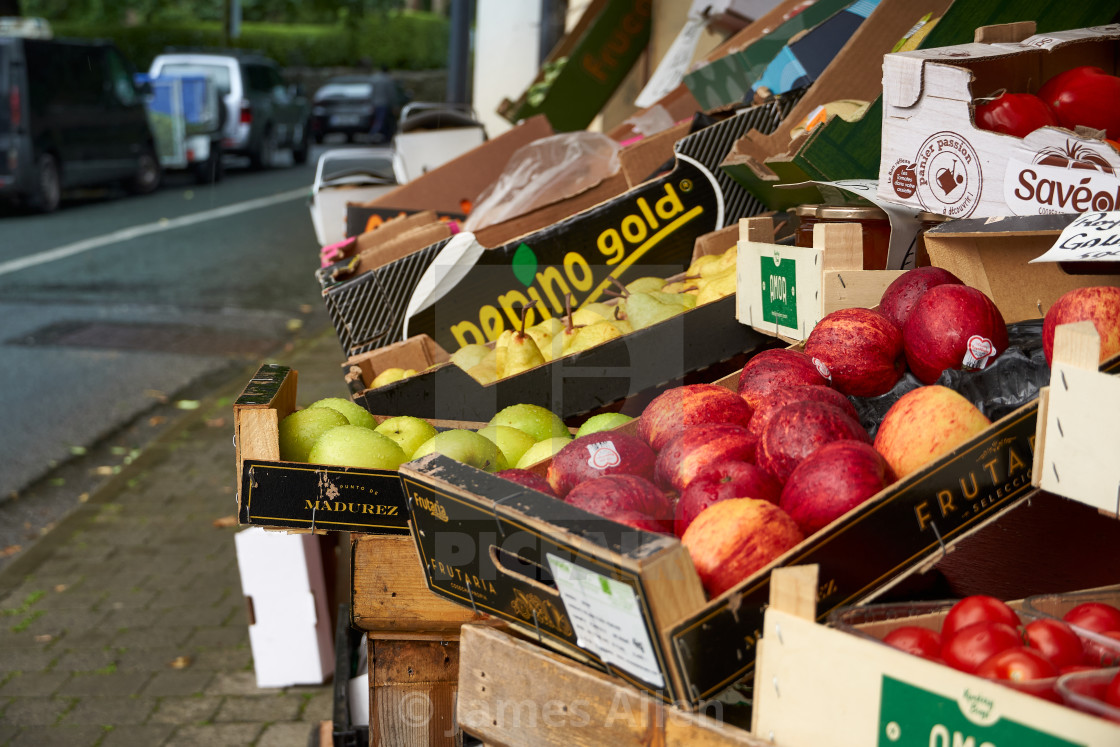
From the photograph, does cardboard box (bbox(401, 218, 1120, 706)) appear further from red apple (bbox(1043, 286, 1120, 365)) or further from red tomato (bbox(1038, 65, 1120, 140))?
red tomato (bbox(1038, 65, 1120, 140))

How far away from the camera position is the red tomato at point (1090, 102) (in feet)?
6.62

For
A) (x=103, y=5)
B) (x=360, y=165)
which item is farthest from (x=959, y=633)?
(x=103, y=5)

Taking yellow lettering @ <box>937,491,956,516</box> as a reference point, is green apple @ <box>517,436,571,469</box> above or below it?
below

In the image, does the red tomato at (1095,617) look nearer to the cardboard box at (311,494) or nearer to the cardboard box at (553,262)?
the cardboard box at (311,494)

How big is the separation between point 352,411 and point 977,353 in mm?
1273

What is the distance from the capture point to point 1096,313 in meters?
1.45

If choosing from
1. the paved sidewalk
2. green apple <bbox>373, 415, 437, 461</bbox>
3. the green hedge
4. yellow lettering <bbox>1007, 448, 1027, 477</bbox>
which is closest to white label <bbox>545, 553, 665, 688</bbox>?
yellow lettering <bbox>1007, 448, 1027, 477</bbox>

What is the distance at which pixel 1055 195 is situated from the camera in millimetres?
1762

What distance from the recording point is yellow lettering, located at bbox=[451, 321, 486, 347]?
2.96 meters

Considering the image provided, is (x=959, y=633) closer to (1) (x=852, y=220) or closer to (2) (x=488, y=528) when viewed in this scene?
(2) (x=488, y=528)

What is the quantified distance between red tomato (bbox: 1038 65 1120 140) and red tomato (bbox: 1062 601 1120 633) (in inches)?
44.8

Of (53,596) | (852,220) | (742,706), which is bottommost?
(53,596)

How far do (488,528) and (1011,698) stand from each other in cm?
69

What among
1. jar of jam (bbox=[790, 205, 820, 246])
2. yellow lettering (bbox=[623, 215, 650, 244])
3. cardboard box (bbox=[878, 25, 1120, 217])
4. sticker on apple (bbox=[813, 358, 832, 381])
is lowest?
sticker on apple (bbox=[813, 358, 832, 381])
